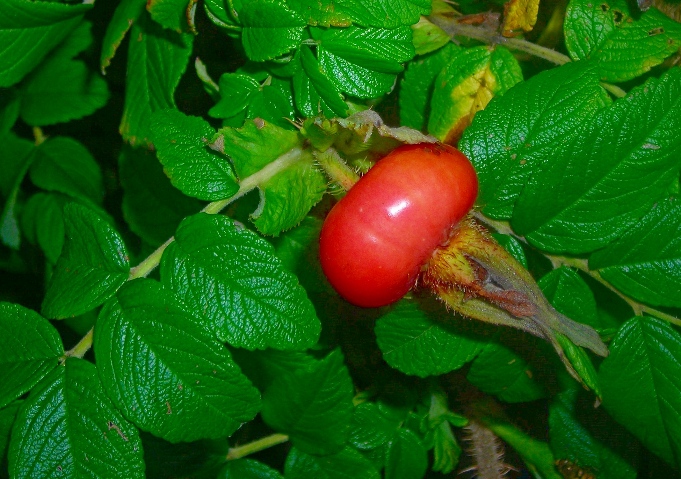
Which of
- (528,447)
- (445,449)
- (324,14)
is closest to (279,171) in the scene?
(324,14)

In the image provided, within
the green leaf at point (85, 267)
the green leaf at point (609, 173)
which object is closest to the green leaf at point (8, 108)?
the green leaf at point (85, 267)

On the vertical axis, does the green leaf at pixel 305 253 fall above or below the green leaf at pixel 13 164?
above

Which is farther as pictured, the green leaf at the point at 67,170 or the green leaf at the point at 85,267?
the green leaf at the point at 67,170

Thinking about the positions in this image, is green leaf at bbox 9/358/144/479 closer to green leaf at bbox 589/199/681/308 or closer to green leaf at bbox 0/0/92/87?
green leaf at bbox 0/0/92/87

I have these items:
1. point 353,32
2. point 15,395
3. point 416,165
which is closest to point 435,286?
point 416,165

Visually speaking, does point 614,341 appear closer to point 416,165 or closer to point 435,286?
point 435,286

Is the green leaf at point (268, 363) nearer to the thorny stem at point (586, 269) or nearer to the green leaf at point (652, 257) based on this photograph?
the thorny stem at point (586, 269)

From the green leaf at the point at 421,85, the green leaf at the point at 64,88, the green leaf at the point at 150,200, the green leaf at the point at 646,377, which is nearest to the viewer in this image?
the green leaf at the point at 646,377
